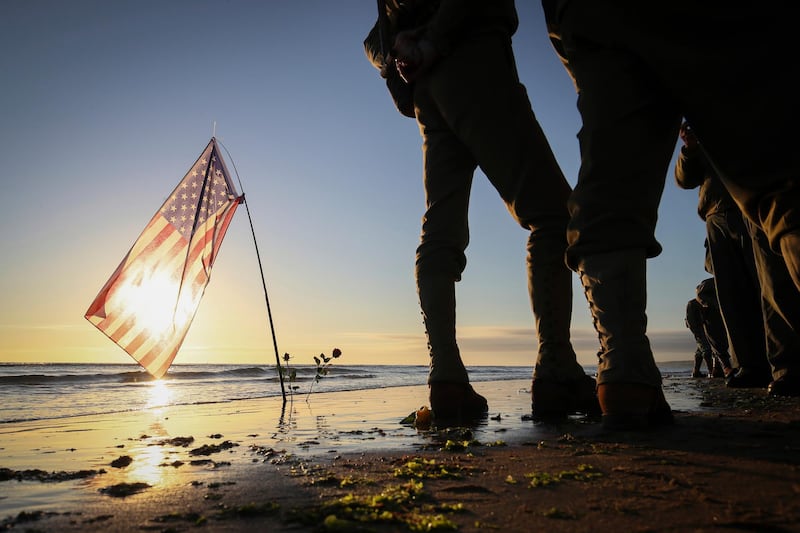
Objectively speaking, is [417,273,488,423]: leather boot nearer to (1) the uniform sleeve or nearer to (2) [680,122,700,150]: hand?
(2) [680,122,700,150]: hand

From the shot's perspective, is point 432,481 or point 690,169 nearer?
point 432,481

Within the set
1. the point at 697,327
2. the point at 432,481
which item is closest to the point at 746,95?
the point at 432,481

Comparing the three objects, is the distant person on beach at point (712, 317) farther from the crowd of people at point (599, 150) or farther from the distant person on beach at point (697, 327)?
the crowd of people at point (599, 150)

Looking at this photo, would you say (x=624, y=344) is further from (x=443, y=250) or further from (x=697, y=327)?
(x=697, y=327)

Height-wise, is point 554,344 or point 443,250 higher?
point 443,250

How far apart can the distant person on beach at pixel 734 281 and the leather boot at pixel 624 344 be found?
3.36 m

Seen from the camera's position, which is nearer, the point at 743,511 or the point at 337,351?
the point at 743,511

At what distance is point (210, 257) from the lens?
5.95 m

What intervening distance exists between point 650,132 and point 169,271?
524 cm

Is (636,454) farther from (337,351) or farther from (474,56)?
(337,351)

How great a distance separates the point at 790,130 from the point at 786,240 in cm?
32

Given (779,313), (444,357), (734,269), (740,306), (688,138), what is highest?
(688,138)

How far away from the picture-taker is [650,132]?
1951 millimetres

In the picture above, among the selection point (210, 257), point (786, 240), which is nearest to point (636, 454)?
point (786, 240)
